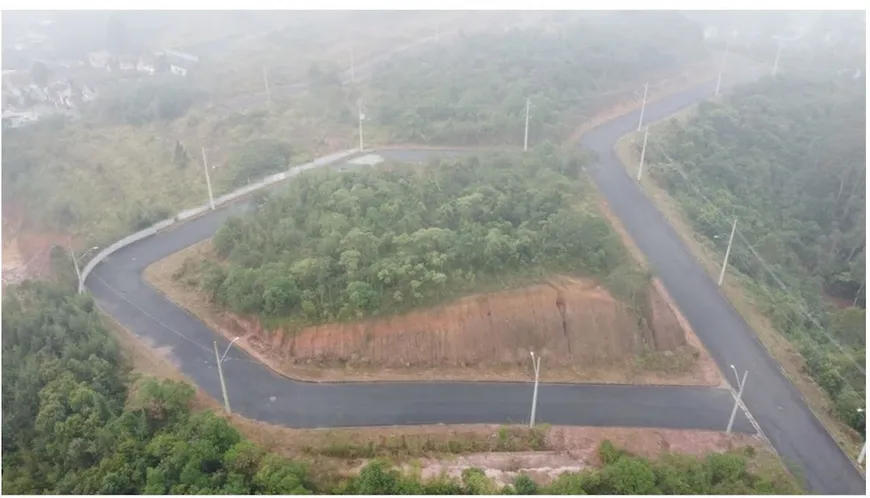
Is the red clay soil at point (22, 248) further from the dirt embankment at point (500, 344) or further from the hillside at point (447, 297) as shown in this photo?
the dirt embankment at point (500, 344)

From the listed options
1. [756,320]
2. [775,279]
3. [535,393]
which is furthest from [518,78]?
→ [535,393]

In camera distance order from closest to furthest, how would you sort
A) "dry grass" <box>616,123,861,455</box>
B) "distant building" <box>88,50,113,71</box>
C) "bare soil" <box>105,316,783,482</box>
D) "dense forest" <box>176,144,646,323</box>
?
"bare soil" <box>105,316,783,482</box> < "dry grass" <box>616,123,861,455</box> < "dense forest" <box>176,144,646,323</box> < "distant building" <box>88,50,113,71</box>

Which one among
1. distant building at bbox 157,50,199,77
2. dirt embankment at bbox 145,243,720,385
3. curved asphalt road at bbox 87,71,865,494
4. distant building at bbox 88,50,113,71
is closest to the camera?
curved asphalt road at bbox 87,71,865,494

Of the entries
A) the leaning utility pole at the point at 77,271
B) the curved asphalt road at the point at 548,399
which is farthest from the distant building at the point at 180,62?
the curved asphalt road at the point at 548,399

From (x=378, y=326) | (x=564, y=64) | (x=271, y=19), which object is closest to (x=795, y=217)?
(x=564, y=64)

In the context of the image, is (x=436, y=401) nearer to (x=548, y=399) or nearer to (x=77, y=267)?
(x=548, y=399)

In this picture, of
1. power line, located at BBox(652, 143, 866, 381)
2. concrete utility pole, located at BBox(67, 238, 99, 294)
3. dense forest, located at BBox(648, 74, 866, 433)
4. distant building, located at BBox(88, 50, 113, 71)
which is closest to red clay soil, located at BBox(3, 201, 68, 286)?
concrete utility pole, located at BBox(67, 238, 99, 294)

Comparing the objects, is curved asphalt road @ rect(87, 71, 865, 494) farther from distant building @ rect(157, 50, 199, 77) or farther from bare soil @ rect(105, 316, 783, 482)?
distant building @ rect(157, 50, 199, 77)
